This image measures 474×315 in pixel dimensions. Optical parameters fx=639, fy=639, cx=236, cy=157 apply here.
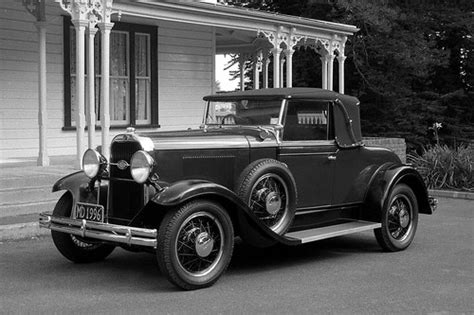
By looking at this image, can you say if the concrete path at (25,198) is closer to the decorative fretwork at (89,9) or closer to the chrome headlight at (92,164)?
the chrome headlight at (92,164)

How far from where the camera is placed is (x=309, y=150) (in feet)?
22.9

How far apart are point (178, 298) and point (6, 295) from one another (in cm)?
148

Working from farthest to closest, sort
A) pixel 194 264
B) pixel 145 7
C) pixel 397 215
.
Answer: pixel 145 7
pixel 397 215
pixel 194 264

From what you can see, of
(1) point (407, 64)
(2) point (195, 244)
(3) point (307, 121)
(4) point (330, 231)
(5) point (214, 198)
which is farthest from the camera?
(1) point (407, 64)

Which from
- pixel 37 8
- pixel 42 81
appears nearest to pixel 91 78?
pixel 42 81

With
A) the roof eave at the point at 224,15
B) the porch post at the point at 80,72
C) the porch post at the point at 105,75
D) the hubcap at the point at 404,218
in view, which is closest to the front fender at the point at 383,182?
the hubcap at the point at 404,218

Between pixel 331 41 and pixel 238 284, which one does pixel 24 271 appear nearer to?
pixel 238 284

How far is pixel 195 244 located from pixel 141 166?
85 cm

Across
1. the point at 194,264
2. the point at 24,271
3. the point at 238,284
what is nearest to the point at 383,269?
the point at 238,284

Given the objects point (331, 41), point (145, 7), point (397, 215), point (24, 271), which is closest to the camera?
point (24, 271)

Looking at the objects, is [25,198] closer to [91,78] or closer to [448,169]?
[91,78]

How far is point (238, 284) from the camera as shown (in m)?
5.89

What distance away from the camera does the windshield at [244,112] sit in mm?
6998

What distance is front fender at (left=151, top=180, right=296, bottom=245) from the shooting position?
548cm
